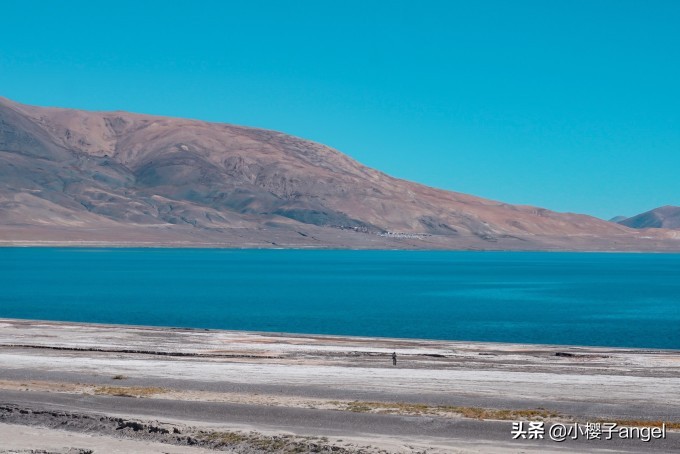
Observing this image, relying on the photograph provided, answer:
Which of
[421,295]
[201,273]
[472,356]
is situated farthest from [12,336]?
[201,273]

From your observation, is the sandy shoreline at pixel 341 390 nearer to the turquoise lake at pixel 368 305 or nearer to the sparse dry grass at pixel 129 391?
the sparse dry grass at pixel 129 391

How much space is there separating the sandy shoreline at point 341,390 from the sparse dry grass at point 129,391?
0.21 feet

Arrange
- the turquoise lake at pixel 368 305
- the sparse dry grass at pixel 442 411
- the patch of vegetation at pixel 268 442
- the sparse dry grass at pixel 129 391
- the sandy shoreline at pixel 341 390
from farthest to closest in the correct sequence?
the turquoise lake at pixel 368 305 < the sparse dry grass at pixel 129 391 < the sparse dry grass at pixel 442 411 < the sandy shoreline at pixel 341 390 < the patch of vegetation at pixel 268 442

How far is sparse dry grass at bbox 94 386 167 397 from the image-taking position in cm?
2846

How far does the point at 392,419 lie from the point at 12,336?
30.5 m

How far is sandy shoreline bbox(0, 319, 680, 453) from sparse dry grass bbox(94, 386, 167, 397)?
6 cm

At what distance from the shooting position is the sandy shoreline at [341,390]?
23047 mm

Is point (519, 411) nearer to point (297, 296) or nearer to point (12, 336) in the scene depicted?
point (12, 336)

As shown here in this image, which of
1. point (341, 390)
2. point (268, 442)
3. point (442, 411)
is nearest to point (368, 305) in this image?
point (341, 390)

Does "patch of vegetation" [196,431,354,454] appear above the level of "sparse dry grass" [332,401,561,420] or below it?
below

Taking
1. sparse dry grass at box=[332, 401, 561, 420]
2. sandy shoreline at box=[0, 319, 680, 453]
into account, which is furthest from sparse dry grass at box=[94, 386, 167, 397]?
sparse dry grass at box=[332, 401, 561, 420]

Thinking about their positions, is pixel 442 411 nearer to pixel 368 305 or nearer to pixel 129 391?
pixel 129 391

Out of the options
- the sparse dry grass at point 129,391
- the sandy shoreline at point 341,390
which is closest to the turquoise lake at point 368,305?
the sandy shoreline at point 341,390

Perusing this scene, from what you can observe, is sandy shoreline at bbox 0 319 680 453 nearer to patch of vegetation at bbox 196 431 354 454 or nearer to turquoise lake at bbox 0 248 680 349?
patch of vegetation at bbox 196 431 354 454
